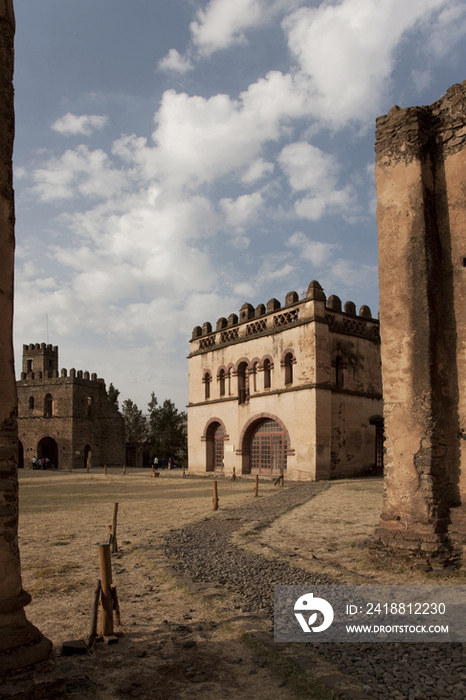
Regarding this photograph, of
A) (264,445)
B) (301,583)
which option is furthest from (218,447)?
(301,583)

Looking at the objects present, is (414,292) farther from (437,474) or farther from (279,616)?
(279,616)

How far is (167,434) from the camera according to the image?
44.1 metres

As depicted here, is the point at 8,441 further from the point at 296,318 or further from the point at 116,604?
the point at 296,318

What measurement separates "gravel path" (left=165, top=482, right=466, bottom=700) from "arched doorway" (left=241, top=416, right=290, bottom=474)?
34.9 ft

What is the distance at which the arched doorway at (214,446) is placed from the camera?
27.8 m

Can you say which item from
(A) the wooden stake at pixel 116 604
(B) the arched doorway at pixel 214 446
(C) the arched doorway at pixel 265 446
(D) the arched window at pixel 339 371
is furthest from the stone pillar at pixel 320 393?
(A) the wooden stake at pixel 116 604

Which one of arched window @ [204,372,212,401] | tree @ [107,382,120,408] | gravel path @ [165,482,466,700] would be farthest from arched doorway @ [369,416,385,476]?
tree @ [107,382,120,408]

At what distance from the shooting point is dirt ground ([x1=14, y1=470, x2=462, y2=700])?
3967 millimetres

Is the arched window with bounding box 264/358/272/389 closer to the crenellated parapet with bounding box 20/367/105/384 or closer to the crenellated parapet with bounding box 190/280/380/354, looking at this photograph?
the crenellated parapet with bounding box 190/280/380/354

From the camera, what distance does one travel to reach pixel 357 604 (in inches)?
219

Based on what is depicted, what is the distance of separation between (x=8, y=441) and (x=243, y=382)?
2253 cm

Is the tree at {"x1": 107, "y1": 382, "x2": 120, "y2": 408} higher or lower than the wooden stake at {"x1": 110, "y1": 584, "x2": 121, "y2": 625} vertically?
higher

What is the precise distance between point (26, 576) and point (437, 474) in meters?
5.82

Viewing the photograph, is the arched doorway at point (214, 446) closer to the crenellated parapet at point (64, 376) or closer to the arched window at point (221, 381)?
the arched window at point (221, 381)
